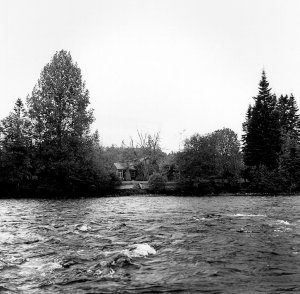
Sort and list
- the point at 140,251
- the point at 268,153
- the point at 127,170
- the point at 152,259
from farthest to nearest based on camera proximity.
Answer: the point at 127,170 < the point at 268,153 < the point at 140,251 < the point at 152,259

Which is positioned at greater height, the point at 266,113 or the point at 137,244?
the point at 266,113

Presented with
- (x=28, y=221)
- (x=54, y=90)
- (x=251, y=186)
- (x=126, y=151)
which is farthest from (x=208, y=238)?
(x=126, y=151)

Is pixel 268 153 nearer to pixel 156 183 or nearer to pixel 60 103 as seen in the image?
pixel 156 183

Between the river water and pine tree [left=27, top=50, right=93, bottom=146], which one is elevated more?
pine tree [left=27, top=50, right=93, bottom=146]

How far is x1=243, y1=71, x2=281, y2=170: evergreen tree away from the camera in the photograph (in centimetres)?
6788

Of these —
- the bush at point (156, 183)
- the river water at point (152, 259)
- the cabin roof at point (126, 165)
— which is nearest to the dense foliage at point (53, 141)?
the bush at point (156, 183)

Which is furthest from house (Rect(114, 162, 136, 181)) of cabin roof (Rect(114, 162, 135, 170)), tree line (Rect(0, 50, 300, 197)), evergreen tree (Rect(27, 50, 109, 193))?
evergreen tree (Rect(27, 50, 109, 193))

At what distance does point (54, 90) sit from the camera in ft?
176

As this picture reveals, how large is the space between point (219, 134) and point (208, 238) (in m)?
58.7

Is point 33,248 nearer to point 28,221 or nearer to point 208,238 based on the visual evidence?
point 208,238

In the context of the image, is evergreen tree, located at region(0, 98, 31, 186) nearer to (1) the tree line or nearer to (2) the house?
(1) the tree line

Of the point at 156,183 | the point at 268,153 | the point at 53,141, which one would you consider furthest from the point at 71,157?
the point at 268,153

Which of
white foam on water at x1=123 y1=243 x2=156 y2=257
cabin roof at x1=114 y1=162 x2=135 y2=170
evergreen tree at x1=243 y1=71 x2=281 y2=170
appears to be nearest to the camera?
white foam on water at x1=123 y1=243 x2=156 y2=257

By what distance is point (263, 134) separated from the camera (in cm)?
6925
